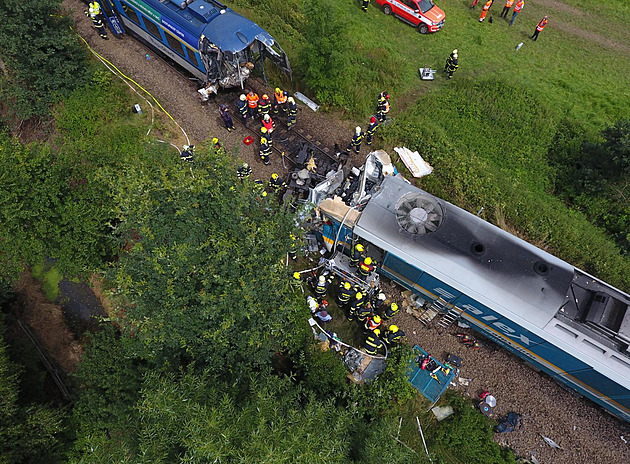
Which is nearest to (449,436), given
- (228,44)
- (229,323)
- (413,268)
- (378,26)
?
(413,268)

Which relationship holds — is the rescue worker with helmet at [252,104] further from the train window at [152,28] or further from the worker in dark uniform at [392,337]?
the worker in dark uniform at [392,337]

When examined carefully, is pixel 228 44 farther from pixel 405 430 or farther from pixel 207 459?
pixel 405 430

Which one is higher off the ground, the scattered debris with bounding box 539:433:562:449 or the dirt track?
the dirt track

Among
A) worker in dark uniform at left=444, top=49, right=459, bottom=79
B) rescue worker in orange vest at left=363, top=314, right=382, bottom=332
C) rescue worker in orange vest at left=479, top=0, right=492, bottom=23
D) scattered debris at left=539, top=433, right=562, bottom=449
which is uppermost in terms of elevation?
rescue worker in orange vest at left=479, top=0, right=492, bottom=23

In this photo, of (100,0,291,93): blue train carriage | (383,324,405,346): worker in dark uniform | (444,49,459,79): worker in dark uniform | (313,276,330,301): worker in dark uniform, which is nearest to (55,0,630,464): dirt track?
(383,324,405,346): worker in dark uniform

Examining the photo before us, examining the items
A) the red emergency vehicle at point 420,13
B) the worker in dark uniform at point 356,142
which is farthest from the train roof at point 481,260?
the red emergency vehicle at point 420,13

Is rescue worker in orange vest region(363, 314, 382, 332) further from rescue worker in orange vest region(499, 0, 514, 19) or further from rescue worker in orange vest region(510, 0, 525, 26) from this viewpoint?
rescue worker in orange vest region(499, 0, 514, 19)
